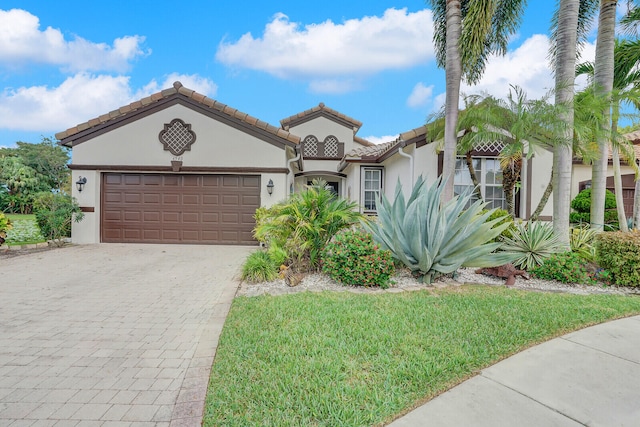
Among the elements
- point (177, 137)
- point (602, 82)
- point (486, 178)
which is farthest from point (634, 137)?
point (177, 137)

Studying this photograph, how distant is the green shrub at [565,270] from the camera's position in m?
6.34

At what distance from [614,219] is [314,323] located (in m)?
12.7

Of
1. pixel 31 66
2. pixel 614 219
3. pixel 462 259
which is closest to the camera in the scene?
pixel 462 259

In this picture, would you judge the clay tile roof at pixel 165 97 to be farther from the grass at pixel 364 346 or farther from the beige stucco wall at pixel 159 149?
the grass at pixel 364 346

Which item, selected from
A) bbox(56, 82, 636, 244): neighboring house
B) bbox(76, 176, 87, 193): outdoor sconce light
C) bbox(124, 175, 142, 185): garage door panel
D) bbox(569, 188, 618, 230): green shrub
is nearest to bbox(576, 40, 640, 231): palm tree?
bbox(569, 188, 618, 230): green shrub

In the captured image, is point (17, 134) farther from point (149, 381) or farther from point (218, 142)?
point (149, 381)

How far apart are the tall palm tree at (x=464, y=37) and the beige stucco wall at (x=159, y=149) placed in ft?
18.5

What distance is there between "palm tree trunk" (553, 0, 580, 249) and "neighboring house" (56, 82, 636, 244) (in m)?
4.19

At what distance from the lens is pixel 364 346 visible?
341 centimetres

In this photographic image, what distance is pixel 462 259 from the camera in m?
5.93

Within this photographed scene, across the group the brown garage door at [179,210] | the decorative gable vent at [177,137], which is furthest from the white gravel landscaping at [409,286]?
the decorative gable vent at [177,137]

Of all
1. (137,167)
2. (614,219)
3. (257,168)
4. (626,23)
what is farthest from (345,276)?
(626,23)

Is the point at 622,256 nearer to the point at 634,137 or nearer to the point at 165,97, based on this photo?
the point at 634,137

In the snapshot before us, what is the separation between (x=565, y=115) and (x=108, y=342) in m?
9.01
